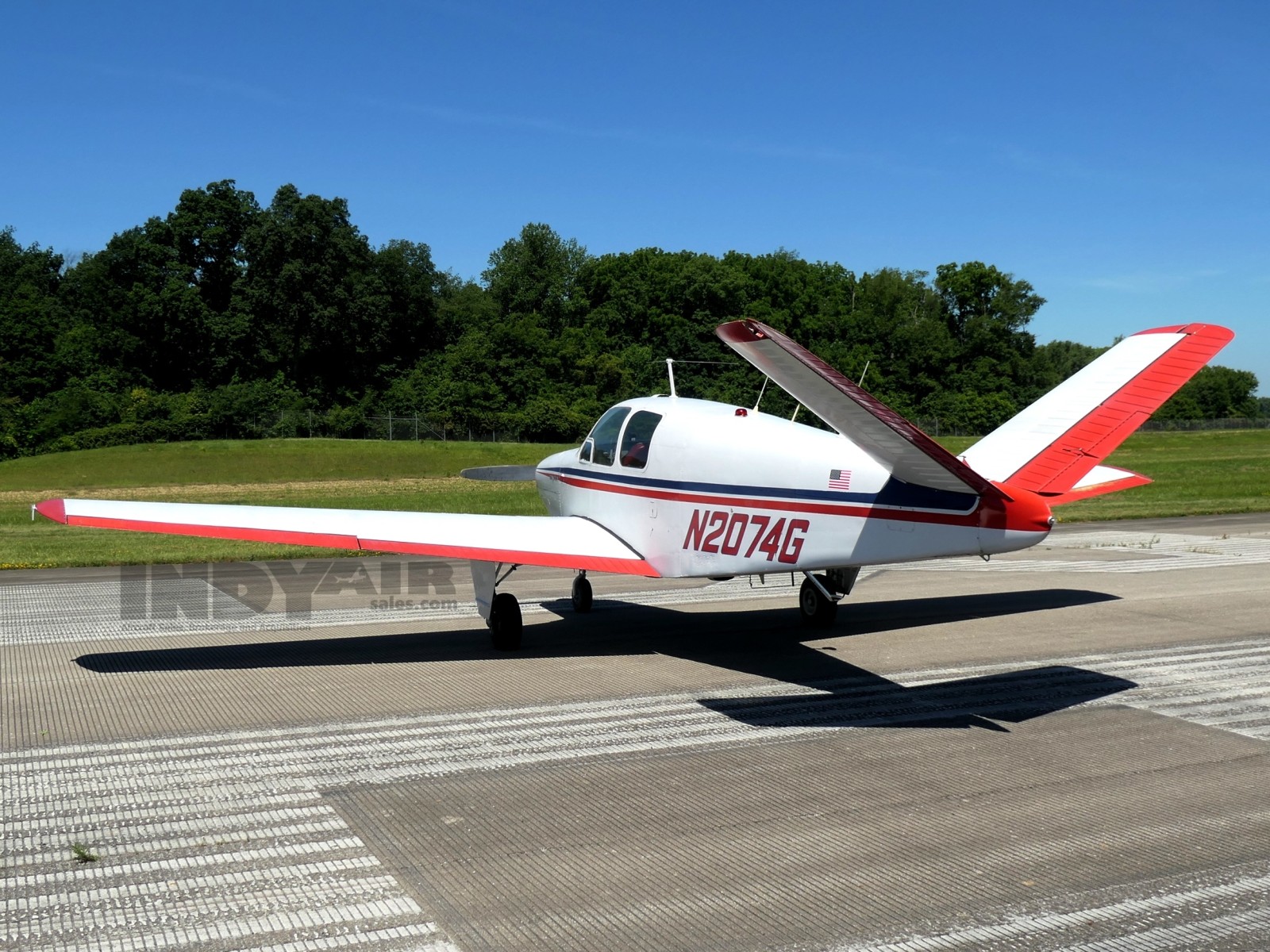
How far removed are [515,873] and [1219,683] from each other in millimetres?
6968

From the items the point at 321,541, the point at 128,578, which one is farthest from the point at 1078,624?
the point at 128,578

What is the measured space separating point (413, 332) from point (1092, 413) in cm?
8855

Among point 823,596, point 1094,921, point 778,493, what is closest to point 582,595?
point 823,596

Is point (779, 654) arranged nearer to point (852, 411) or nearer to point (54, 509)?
point (852, 411)

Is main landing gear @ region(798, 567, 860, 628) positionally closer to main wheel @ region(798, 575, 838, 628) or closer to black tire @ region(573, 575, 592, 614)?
main wheel @ region(798, 575, 838, 628)

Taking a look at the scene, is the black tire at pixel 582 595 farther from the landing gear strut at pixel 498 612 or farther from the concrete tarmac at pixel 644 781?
the landing gear strut at pixel 498 612

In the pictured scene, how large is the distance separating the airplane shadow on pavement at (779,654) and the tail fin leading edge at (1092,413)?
1829 millimetres

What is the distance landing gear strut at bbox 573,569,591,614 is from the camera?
13.9 meters

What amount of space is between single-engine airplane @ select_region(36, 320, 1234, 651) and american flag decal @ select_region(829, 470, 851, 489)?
A: 15 millimetres

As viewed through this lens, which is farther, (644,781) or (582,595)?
(582,595)

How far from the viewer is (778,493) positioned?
31.5 ft

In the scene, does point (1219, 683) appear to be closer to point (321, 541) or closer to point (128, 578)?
point (321, 541)

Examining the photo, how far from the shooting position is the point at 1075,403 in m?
10.8

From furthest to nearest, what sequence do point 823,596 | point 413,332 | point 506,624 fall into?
point 413,332
point 823,596
point 506,624
